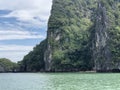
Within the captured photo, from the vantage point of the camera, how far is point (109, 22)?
425ft

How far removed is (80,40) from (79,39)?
2.98 ft

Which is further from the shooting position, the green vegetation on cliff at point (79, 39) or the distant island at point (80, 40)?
the green vegetation on cliff at point (79, 39)

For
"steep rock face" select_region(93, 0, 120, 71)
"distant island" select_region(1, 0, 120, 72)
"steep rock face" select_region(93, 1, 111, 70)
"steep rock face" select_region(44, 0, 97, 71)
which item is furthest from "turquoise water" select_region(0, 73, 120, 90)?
"steep rock face" select_region(44, 0, 97, 71)

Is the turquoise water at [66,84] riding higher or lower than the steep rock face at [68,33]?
lower

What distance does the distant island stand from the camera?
12462 cm

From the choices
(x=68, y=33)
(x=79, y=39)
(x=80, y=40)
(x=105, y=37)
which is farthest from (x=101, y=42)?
(x=68, y=33)

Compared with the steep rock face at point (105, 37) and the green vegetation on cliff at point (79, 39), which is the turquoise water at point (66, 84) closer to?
the steep rock face at point (105, 37)

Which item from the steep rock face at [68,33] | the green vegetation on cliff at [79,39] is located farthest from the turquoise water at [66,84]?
the steep rock face at [68,33]

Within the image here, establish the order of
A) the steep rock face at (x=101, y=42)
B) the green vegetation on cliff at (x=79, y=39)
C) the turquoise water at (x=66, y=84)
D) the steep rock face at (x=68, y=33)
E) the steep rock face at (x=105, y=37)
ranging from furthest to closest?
the steep rock face at (x=68, y=33) → the green vegetation on cliff at (x=79, y=39) → the steep rock face at (x=101, y=42) → the steep rock face at (x=105, y=37) → the turquoise water at (x=66, y=84)

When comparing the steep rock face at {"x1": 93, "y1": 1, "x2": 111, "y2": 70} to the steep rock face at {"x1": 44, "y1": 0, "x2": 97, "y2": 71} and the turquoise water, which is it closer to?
the steep rock face at {"x1": 44, "y1": 0, "x2": 97, "y2": 71}

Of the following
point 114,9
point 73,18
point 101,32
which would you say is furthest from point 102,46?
point 73,18

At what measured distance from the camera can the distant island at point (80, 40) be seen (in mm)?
124625

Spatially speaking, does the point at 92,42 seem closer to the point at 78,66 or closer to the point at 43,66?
the point at 78,66

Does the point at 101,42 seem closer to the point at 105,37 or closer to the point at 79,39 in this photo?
the point at 105,37
